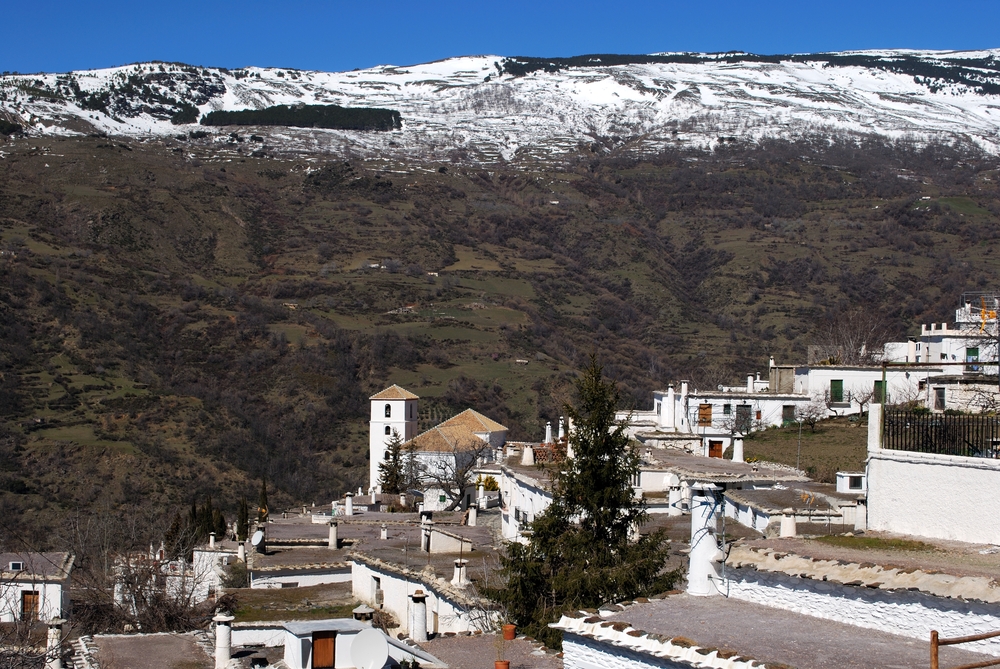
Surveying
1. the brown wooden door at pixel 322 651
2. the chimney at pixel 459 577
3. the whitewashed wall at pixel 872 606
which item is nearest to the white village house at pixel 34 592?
the chimney at pixel 459 577

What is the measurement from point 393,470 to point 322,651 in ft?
128

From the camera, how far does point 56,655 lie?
47.6 feet

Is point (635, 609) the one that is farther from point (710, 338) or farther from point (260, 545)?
point (710, 338)

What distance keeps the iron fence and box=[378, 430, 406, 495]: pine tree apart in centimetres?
3513

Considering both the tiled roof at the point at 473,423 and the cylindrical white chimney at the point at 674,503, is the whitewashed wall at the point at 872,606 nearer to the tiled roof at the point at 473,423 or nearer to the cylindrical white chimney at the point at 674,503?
the cylindrical white chimney at the point at 674,503

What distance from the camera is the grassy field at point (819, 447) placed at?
24953mm

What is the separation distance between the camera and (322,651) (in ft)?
39.5

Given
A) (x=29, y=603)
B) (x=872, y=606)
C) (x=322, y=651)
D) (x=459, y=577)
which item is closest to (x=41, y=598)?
(x=29, y=603)

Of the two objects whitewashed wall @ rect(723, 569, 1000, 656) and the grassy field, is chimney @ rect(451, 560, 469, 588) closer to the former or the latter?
the grassy field

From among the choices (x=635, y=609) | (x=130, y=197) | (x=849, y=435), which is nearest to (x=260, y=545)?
(x=849, y=435)

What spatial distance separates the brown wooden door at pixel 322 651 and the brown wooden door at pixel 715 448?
744 inches

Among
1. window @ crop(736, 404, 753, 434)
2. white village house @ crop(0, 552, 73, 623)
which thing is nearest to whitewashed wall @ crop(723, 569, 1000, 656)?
white village house @ crop(0, 552, 73, 623)

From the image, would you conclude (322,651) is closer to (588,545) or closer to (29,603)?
(588,545)

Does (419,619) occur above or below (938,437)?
below
